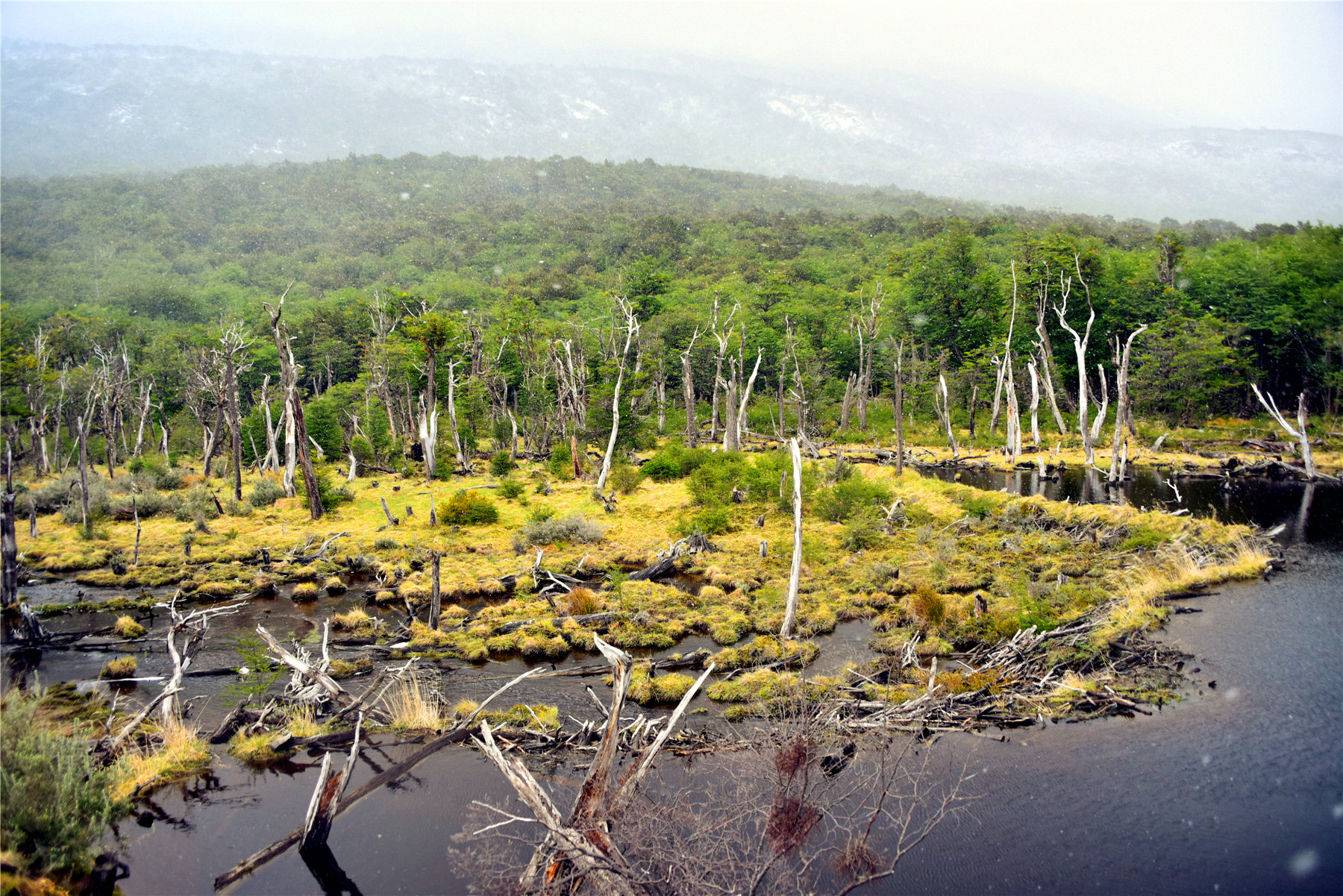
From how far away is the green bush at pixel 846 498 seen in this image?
23547 mm

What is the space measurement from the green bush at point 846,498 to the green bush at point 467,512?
39.4ft

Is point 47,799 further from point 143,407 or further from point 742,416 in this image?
point 143,407

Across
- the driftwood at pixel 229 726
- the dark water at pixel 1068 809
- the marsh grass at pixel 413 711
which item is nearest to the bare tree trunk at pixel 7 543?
the driftwood at pixel 229 726

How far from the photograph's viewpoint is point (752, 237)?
86312 millimetres

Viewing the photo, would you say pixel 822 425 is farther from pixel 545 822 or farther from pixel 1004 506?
pixel 545 822

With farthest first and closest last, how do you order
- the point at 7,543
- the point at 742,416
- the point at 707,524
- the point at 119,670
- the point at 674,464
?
the point at 742,416, the point at 674,464, the point at 707,524, the point at 7,543, the point at 119,670

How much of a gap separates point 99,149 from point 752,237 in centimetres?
19933

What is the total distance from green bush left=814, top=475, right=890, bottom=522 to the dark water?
1132 centimetres

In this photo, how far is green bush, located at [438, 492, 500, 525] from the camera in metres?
25.2

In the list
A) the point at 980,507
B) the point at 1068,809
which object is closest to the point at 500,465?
the point at 980,507

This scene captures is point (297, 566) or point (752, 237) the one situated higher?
point (752, 237)

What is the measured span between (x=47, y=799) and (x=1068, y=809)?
12.4 m

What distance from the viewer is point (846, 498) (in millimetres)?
23625

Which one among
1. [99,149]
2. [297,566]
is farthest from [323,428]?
[99,149]
